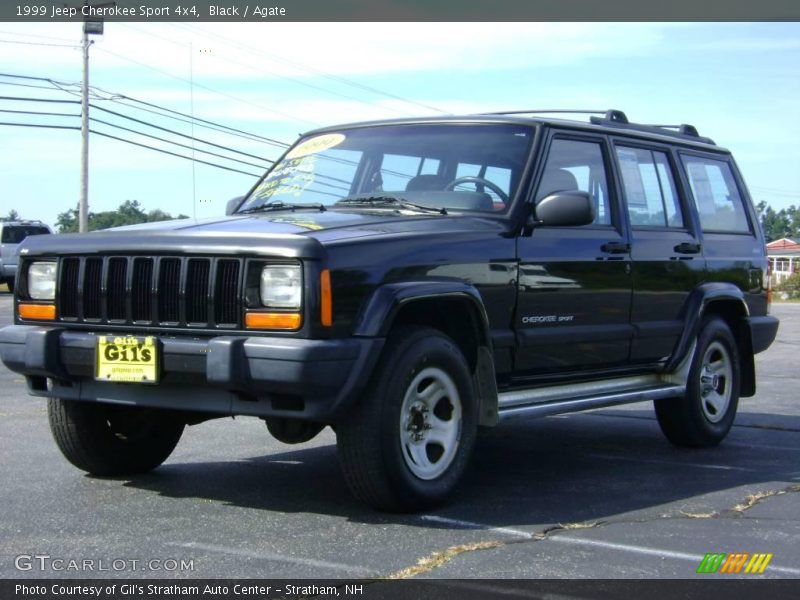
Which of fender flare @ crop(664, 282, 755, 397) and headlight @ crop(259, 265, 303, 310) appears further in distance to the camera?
fender flare @ crop(664, 282, 755, 397)

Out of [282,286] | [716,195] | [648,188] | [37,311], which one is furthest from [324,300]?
[716,195]

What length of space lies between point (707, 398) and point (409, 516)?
3278mm

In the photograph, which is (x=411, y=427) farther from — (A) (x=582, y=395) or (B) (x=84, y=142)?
(B) (x=84, y=142)

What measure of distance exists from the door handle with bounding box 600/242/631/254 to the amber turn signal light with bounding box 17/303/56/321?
10.2 ft

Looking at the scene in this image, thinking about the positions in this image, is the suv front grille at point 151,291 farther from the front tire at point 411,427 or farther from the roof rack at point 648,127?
the roof rack at point 648,127

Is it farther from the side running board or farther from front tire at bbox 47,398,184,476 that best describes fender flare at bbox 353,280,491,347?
front tire at bbox 47,398,184,476

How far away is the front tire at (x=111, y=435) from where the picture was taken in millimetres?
6086

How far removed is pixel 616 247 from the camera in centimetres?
712

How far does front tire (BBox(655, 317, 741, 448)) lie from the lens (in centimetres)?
778

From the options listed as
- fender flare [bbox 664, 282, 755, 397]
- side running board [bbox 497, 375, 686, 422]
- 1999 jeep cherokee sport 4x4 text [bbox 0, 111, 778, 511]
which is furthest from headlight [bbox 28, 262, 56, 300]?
fender flare [bbox 664, 282, 755, 397]

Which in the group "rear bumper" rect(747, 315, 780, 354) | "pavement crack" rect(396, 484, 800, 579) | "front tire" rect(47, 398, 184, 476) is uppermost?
"rear bumper" rect(747, 315, 780, 354)

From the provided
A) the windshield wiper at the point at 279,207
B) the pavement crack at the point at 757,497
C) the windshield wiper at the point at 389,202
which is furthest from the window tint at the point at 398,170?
the pavement crack at the point at 757,497
